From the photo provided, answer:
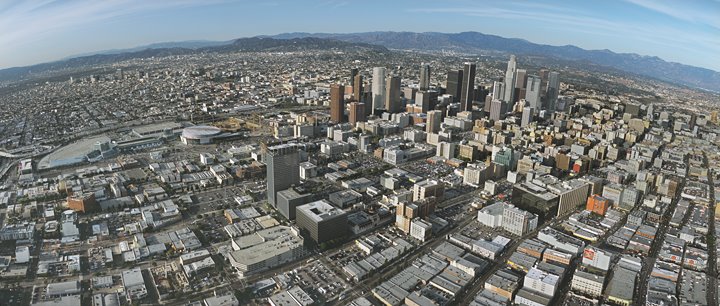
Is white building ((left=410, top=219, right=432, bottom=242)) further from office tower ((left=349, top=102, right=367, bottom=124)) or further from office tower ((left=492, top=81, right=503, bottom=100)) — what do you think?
office tower ((left=492, top=81, right=503, bottom=100))

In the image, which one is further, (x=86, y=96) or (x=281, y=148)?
(x=86, y=96)

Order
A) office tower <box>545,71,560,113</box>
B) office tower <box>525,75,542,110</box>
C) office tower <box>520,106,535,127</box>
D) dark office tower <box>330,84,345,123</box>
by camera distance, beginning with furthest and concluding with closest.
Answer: office tower <box>545,71,560,113</box> → office tower <box>525,75,542,110</box> → office tower <box>520,106,535,127</box> → dark office tower <box>330,84,345,123</box>

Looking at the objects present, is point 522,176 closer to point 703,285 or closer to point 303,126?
point 703,285

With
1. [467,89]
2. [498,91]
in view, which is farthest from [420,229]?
[498,91]

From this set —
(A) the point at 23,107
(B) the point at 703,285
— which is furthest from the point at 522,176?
(A) the point at 23,107

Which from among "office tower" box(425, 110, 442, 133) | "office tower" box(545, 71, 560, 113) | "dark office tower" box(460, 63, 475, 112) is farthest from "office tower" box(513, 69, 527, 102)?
"office tower" box(425, 110, 442, 133)

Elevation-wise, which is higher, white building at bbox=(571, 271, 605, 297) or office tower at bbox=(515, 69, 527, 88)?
office tower at bbox=(515, 69, 527, 88)

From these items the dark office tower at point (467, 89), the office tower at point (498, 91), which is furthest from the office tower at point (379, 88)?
the office tower at point (498, 91)
